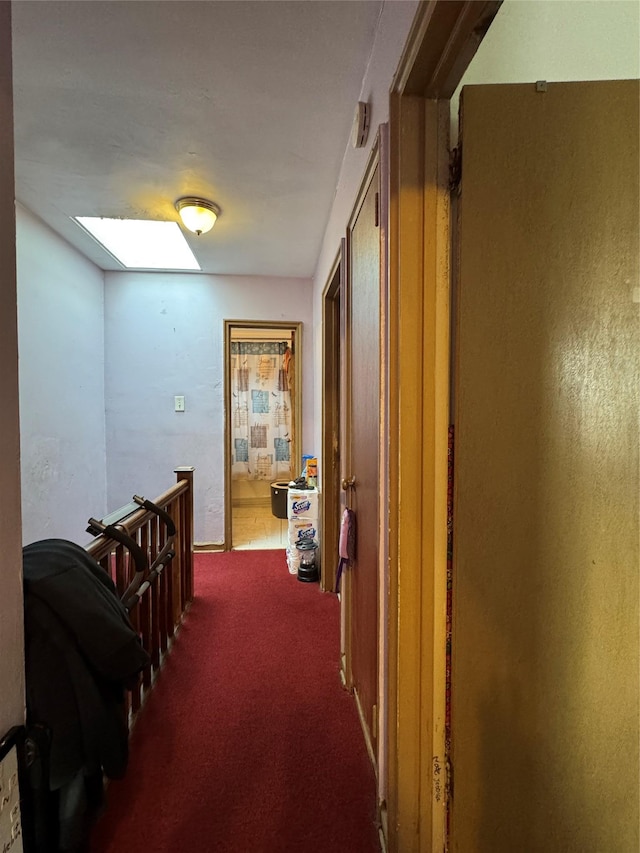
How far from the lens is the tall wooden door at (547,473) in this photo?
2.97ft

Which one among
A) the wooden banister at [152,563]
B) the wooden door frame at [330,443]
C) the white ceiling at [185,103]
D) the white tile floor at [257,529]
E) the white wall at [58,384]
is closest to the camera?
the white ceiling at [185,103]

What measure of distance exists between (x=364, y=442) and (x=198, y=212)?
1.74 m

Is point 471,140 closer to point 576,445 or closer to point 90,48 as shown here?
point 576,445

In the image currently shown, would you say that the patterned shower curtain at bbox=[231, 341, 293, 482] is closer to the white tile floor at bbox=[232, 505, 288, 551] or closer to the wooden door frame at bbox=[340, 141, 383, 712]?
the white tile floor at bbox=[232, 505, 288, 551]

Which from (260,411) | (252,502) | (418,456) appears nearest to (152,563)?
(418,456)

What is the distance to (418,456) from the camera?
982 mm

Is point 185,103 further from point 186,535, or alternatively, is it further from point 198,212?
point 186,535

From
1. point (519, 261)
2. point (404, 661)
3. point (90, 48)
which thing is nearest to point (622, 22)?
point (519, 261)

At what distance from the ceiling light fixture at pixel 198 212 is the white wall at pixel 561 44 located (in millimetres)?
1638

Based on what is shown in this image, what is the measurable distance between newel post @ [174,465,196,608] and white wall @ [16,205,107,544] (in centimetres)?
89

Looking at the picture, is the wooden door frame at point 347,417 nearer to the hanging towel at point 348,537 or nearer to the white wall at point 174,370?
the hanging towel at point 348,537

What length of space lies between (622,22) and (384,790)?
2197 mm

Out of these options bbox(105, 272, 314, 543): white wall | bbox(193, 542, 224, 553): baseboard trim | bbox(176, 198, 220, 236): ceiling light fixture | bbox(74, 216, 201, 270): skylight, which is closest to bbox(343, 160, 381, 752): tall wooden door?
bbox(176, 198, 220, 236): ceiling light fixture

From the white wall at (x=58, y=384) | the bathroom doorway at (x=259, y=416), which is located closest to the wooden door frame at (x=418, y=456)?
the white wall at (x=58, y=384)
